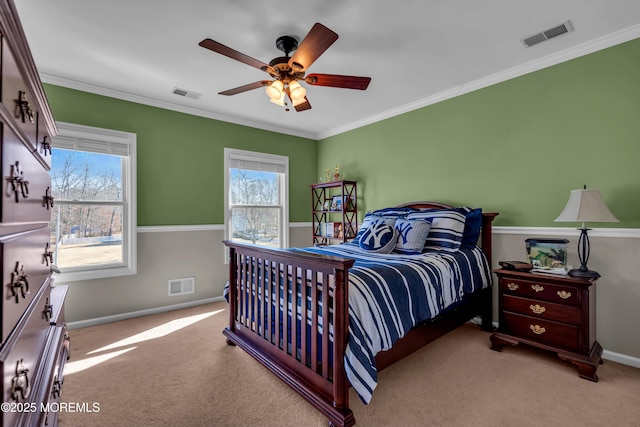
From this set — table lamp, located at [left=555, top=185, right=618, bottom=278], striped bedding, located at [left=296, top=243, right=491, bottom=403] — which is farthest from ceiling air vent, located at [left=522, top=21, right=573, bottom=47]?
striped bedding, located at [left=296, top=243, right=491, bottom=403]

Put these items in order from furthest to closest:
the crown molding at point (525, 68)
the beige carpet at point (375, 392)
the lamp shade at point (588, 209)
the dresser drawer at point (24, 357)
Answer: the crown molding at point (525, 68)
the lamp shade at point (588, 209)
the beige carpet at point (375, 392)
the dresser drawer at point (24, 357)

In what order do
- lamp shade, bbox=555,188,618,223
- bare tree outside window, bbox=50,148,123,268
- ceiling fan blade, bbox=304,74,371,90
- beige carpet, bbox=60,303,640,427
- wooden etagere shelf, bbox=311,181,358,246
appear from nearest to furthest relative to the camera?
beige carpet, bbox=60,303,640,427
lamp shade, bbox=555,188,618,223
ceiling fan blade, bbox=304,74,371,90
bare tree outside window, bbox=50,148,123,268
wooden etagere shelf, bbox=311,181,358,246

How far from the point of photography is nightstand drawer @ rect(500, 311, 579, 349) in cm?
221

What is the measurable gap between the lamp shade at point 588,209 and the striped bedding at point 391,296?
0.86 meters

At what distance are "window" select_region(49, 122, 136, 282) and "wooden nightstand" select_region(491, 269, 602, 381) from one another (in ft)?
12.3

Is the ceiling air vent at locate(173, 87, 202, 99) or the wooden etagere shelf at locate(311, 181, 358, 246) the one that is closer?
the ceiling air vent at locate(173, 87, 202, 99)

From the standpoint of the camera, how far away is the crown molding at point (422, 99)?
7.95 ft

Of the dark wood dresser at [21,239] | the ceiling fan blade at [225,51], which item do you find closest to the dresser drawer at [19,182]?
the dark wood dresser at [21,239]

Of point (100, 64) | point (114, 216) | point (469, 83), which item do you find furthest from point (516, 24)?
point (114, 216)

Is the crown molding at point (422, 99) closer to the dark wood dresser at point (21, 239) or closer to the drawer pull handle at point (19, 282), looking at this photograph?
the dark wood dresser at point (21, 239)

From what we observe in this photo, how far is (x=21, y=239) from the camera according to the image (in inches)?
33.2

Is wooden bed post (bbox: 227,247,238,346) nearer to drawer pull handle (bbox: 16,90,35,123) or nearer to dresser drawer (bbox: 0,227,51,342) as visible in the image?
dresser drawer (bbox: 0,227,51,342)

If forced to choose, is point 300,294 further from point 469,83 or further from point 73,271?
point 469,83

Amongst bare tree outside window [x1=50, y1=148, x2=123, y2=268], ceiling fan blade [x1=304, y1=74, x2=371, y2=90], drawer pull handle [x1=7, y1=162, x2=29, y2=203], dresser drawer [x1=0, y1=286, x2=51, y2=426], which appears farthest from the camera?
bare tree outside window [x1=50, y1=148, x2=123, y2=268]
